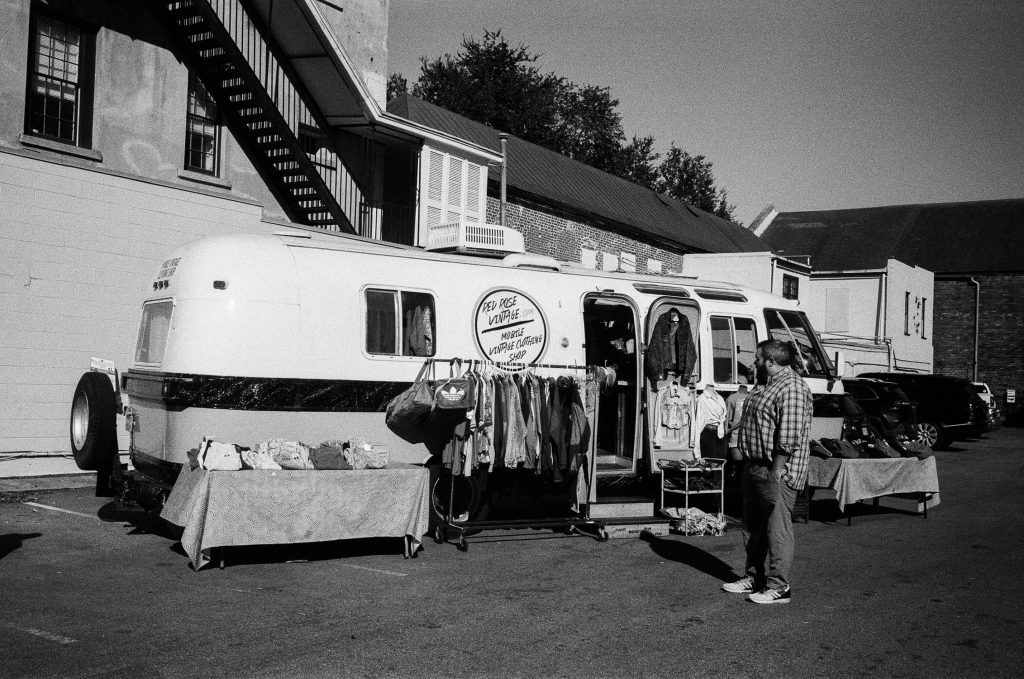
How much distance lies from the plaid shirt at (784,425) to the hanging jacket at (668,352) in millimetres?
3744

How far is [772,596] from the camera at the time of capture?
7.12 metres

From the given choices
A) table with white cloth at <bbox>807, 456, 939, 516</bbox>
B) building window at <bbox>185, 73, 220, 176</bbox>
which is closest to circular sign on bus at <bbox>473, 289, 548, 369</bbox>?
table with white cloth at <bbox>807, 456, 939, 516</bbox>

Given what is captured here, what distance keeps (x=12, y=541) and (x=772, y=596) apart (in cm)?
677

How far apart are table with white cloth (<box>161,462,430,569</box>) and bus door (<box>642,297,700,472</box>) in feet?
11.2

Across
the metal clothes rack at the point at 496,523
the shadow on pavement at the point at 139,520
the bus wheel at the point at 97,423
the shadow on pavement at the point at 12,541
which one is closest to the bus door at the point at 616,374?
the metal clothes rack at the point at 496,523

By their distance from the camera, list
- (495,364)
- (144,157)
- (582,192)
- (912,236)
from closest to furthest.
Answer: (495,364)
(144,157)
(582,192)
(912,236)

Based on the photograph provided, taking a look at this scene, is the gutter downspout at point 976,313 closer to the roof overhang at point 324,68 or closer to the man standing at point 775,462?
the roof overhang at point 324,68

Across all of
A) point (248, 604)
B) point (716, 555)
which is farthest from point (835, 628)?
point (248, 604)

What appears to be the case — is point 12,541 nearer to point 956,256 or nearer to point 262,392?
point 262,392

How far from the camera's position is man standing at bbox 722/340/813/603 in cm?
702

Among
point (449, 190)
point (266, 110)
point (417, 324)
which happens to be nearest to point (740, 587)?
point (417, 324)

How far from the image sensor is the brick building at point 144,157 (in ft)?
40.4

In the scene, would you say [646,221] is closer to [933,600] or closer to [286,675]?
[933,600]

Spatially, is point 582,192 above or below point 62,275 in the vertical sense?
above
